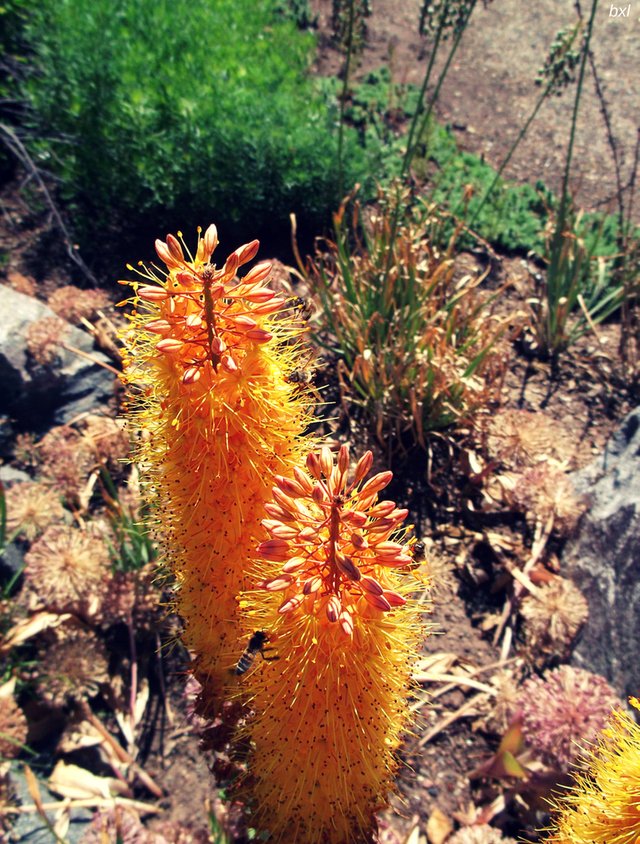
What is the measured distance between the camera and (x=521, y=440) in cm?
365

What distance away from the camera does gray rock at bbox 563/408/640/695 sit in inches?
112

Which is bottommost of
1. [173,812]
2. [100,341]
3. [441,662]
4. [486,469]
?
[173,812]

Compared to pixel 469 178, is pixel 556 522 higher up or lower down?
Result: lower down

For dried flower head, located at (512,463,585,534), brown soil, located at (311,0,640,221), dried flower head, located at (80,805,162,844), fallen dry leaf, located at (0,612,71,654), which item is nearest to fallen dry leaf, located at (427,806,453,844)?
dried flower head, located at (80,805,162,844)

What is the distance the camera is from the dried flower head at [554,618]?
3.07 meters

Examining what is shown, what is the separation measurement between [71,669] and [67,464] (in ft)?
3.55

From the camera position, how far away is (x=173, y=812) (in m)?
2.81

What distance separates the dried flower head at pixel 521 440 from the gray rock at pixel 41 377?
2220 mm

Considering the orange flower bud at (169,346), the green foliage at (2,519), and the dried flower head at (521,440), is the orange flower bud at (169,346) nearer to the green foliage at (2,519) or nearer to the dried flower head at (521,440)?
the green foliage at (2,519)

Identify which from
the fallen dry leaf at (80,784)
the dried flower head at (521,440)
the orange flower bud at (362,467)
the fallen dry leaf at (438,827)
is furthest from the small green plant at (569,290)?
the fallen dry leaf at (80,784)

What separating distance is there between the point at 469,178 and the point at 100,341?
3.21 m

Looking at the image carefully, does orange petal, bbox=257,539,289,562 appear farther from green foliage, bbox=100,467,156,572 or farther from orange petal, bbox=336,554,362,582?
green foliage, bbox=100,467,156,572

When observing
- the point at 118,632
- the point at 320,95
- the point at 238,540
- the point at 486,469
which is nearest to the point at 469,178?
the point at 320,95

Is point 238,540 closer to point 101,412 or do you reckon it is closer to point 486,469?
point 486,469
